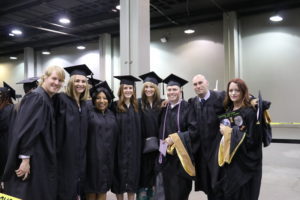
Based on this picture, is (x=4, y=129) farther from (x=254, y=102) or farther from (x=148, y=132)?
(x=254, y=102)

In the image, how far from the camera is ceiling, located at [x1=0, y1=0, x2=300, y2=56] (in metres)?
8.81

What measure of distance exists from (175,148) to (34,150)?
1.35 metres

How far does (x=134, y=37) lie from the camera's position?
4301 millimetres

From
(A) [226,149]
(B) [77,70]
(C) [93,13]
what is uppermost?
(C) [93,13]

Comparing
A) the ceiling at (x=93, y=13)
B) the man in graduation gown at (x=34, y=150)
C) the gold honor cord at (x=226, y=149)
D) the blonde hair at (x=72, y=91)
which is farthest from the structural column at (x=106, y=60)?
the gold honor cord at (x=226, y=149)

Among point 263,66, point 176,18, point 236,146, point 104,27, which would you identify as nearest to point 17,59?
point 104,27

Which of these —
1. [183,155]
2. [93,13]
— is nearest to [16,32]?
[93,13]

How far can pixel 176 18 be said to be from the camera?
10.2 m

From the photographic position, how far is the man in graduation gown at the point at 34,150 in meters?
2.35

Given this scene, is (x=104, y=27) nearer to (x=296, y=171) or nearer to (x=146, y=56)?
(x=146, y=56)

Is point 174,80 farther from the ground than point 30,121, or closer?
farther from the ground

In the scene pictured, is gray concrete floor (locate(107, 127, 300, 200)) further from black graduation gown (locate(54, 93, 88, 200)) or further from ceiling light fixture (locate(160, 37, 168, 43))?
ceiling light fixture (locate(160, 37, 168, 43))

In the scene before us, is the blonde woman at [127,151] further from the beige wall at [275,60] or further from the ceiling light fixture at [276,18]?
the beige wall at [275,60]

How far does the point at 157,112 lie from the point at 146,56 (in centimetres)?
141
